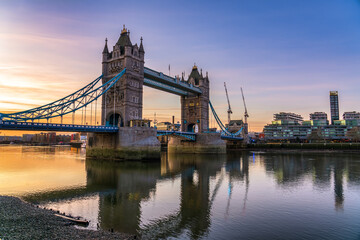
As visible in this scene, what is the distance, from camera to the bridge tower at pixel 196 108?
76.1 m

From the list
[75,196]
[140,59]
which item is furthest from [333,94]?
[75,196]

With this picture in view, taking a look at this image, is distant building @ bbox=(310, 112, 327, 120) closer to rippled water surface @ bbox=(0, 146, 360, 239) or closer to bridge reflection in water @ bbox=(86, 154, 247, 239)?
rippled water surface @ bbox=(0, 146, 360, 239)

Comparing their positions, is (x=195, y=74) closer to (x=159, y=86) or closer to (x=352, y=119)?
(x=159, y=86)

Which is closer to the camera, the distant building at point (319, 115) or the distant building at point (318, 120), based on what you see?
the distant building at point (318, 120)

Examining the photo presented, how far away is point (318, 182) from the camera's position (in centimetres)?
2458

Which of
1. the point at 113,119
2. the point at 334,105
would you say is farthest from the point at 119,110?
the point at 334,105

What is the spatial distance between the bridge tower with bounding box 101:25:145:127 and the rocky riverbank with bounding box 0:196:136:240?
33.9 m

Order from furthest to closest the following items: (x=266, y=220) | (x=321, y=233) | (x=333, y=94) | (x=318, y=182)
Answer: (x=333, y=94)
(x=318, y=182)
(x=266, y=220)
(x=321, y=233)

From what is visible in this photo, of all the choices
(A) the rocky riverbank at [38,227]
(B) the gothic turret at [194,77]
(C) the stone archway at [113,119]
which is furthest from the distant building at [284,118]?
(A) the rocky riverbank at [38,227]

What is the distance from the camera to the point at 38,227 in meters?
10.9

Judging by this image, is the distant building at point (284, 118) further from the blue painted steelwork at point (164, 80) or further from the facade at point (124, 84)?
the facade at point (124, 84)

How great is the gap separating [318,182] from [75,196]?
918 inches

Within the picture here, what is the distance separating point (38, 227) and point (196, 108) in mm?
68081

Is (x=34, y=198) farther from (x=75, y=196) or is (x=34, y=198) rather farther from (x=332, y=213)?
(x=332, y=213)
